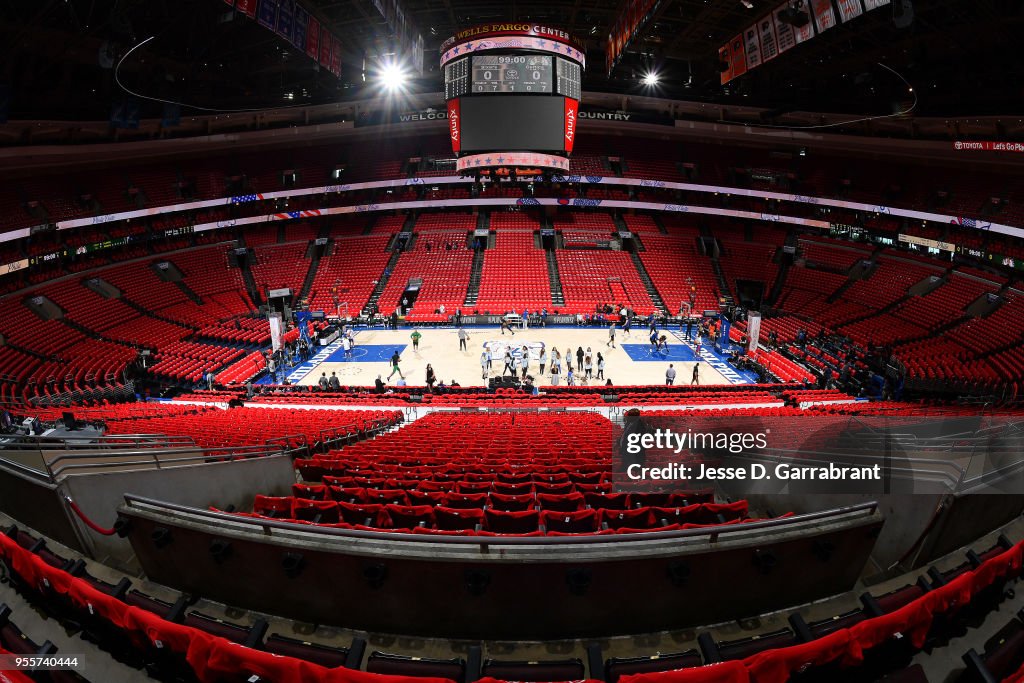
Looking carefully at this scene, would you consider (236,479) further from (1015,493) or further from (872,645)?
(1015,493)

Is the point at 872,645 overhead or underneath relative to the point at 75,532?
underneath

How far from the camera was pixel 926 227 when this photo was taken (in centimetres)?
3120

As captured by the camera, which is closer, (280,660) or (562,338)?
(280,660)

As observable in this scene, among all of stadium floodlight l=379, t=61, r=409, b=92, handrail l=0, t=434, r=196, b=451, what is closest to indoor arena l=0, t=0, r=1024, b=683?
handrail l=0, t=434, r=196, b=451

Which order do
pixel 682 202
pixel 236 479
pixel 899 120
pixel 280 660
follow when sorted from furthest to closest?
pixel 682 202, pixel 899 120, pixel 236 479, pixel 280 660

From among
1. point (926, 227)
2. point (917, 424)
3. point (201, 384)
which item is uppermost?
point (926, 227)

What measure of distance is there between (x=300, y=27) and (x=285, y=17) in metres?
1.10

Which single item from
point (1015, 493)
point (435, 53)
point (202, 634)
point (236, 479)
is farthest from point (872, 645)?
point (435, 53)

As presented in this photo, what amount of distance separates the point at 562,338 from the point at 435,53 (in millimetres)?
23325

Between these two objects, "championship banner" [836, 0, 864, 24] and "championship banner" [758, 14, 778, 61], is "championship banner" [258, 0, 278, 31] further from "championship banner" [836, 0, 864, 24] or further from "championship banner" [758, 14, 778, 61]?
"championship banner" [758, 14, 778, 61]

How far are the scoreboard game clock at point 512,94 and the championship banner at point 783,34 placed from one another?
806cm

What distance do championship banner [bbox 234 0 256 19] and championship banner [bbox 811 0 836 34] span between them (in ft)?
65.5

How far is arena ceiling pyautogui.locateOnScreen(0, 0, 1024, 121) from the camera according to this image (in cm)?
2116

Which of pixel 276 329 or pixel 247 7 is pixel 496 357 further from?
pixel 247 7
